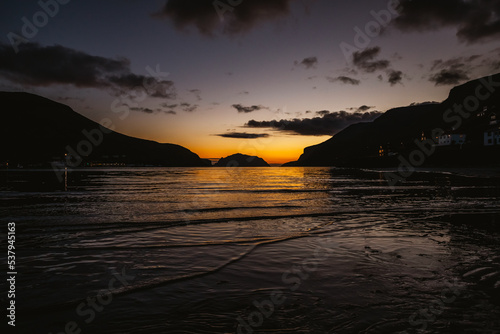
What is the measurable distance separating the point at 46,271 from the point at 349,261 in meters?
8.28

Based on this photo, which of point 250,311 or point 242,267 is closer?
point 250,311

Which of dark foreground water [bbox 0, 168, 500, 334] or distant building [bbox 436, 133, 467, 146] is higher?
distant building [bbox 436, 133, 467, 146]

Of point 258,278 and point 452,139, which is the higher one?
point 452,139

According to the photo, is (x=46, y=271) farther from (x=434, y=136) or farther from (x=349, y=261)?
(x=434, y=136)

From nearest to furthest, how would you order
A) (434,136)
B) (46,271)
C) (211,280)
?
(211,280) < (46,271) < (434,136)

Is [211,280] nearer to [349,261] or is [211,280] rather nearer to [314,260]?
[314,260]

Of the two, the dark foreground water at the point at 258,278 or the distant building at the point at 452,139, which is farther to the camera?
the distant building at the point at 452,139

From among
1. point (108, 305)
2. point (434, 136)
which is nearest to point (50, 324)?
point (108, 305)

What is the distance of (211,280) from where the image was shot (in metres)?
6.90

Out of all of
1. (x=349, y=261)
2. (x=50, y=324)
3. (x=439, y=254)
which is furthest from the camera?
(x=439, y=254)

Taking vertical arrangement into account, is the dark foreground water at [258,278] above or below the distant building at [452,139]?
below

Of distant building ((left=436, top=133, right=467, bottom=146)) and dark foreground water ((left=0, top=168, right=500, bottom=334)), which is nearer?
dark foreground water ((left=0, top=168, right=500, bottom=334))

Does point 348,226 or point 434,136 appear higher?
point 434,136

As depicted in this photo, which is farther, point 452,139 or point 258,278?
point 452,139
